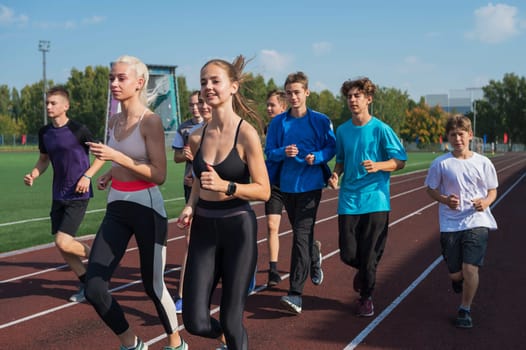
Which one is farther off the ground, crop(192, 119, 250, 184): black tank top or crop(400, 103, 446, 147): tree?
crop(400, 103, 446, 147): tree

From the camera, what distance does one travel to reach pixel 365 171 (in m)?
5.30

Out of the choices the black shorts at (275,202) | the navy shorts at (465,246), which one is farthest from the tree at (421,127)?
the navy shorts at (465,246)

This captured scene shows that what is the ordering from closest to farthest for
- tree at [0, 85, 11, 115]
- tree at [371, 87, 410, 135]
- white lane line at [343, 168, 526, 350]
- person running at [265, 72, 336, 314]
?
1. white lane line at [343, 168, 526, 350]
2. person running at [265, 72, 336, 314]
3. tree at [371, 87, 410, 135]
4. tree at [0, 85, 11, 115]

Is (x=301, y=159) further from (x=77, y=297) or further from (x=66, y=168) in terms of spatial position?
(x=77, y=297)

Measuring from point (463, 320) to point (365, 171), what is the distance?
60.8 inches

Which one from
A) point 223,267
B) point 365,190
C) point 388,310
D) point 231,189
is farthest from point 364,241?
point 231,189

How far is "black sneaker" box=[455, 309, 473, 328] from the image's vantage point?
4.96 meters

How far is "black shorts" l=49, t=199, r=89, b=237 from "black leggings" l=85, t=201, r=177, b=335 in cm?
202

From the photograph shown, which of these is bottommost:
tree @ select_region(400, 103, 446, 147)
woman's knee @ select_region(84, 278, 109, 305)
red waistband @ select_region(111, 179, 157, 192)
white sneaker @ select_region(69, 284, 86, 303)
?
white sneaker @ select_region(69, 284, 86, 303)

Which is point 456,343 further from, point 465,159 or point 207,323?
point 207,323

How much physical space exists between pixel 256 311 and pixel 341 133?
6.17ft

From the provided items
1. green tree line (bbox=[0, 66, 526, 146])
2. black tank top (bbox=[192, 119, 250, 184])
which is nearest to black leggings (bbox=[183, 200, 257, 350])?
black tank top (bbox=[192, 119, 250, 184])

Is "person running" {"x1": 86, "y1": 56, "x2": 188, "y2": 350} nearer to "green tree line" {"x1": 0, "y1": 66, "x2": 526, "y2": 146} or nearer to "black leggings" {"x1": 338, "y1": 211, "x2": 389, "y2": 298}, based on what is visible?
"black leggings" {"x1": 338, "y1": 211, "x2": 389, "y2": 298}

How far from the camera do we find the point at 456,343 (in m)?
4.59
